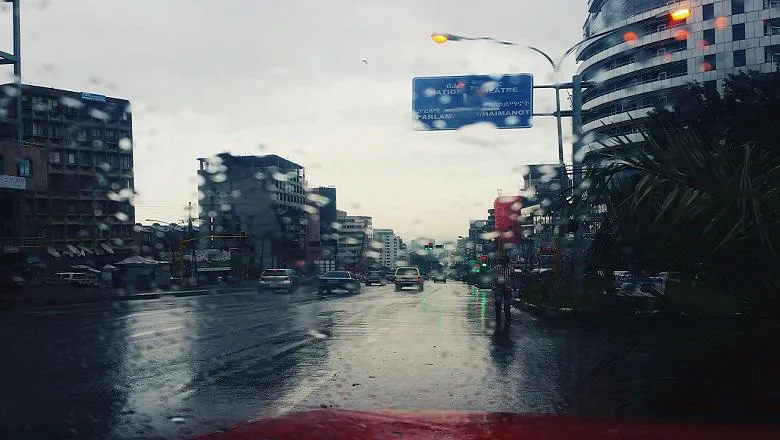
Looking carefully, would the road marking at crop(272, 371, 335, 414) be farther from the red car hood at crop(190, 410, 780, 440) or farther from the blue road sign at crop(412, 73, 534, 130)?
the blue road sign at crop(412, 73, 534, 130)

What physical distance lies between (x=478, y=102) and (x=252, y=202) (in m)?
112

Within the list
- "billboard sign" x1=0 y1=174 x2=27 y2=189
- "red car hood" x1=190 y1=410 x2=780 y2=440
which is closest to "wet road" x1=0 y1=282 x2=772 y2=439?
"red car hood" x1=190 y1=410 x2=780 y2=440

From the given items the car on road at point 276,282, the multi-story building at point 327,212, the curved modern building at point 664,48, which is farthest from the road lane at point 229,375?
the multi-story building at point 327,212

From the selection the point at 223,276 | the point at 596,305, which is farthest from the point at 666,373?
the point at 223,276

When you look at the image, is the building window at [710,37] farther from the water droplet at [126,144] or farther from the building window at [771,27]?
the water droplet at [126,144]

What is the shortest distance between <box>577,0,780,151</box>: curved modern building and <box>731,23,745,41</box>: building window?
0.03 meters

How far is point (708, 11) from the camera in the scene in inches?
2854

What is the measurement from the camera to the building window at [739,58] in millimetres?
70500

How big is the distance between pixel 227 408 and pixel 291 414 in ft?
2.64

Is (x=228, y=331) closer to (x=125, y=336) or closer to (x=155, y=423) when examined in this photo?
(x=125, y=336)

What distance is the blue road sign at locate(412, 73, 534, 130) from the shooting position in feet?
70.4

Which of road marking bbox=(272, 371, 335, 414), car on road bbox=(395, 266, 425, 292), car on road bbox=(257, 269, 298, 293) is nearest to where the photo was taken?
road marking bbox=(272, 371, 335, 414)

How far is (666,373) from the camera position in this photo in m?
6.49

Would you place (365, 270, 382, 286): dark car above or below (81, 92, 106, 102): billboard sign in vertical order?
below
